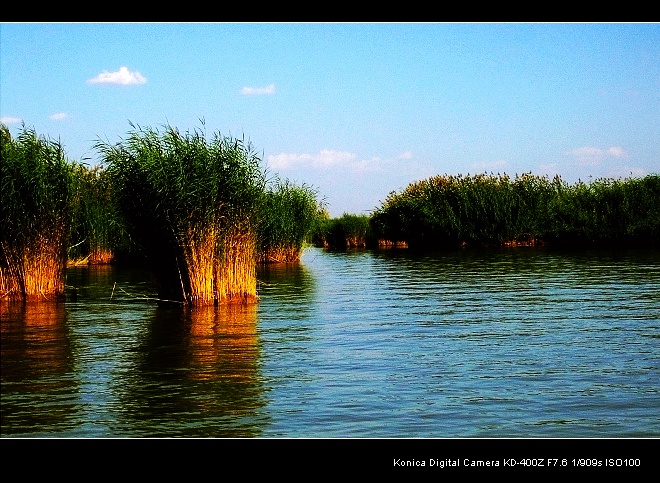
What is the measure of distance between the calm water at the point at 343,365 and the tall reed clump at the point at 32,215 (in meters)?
0.74

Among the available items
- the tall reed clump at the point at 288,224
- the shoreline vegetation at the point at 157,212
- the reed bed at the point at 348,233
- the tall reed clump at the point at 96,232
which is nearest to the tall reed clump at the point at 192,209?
the shoreline vegetation at the point at 157,212

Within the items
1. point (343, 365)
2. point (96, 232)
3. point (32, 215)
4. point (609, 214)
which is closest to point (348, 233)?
point (609, 214)

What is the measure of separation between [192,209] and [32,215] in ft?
11.7

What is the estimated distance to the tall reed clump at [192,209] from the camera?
656 inches

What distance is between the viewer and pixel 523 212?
150 ft

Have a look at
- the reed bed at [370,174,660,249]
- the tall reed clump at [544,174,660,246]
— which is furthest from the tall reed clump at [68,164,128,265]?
the tall reed clump at [544,174,660,246]

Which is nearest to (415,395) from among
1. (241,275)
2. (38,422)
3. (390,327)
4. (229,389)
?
(229,389)

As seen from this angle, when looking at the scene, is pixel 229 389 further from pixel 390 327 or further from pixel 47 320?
pixel 47 320

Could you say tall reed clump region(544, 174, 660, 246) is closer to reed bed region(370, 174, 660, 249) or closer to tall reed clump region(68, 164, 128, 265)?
reed bed region(370, 174, 660, 249)

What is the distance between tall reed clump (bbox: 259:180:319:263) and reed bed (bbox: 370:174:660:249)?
14.2 m
